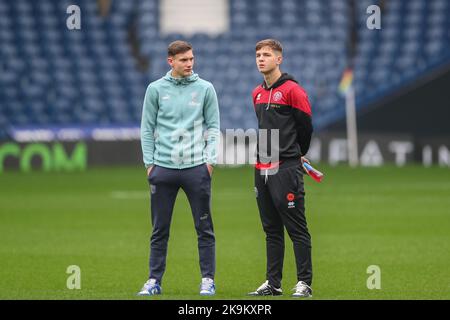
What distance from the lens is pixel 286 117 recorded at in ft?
31.5

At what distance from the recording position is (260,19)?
121 feet

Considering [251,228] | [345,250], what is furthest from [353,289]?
[251,228]

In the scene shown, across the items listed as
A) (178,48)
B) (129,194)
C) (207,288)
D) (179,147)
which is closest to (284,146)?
(179,147)

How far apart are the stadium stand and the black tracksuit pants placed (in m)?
23.9

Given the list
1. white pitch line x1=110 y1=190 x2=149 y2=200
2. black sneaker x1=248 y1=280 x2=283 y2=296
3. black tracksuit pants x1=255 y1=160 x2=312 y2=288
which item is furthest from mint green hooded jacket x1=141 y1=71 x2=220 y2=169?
white pitch line x1=110 y1=190 x2=149 y2=200

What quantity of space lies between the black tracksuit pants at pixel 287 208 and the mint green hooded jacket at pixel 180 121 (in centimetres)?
56

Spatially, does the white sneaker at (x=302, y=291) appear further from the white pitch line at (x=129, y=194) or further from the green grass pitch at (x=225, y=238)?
the white pitch line at (x=129, y=194)

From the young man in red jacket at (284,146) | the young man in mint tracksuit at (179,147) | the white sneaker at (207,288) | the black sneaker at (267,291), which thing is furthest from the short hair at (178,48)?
the black sneaker at (267,291)

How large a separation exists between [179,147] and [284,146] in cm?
90

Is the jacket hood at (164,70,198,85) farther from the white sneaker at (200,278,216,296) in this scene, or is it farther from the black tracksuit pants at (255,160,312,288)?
the white sneaker at (200,278,216,296)

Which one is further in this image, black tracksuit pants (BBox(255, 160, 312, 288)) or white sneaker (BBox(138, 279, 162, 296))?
black tracksuit pants (BBox(255, 160, 312, 288))

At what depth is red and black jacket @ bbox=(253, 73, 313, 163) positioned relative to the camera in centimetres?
956
